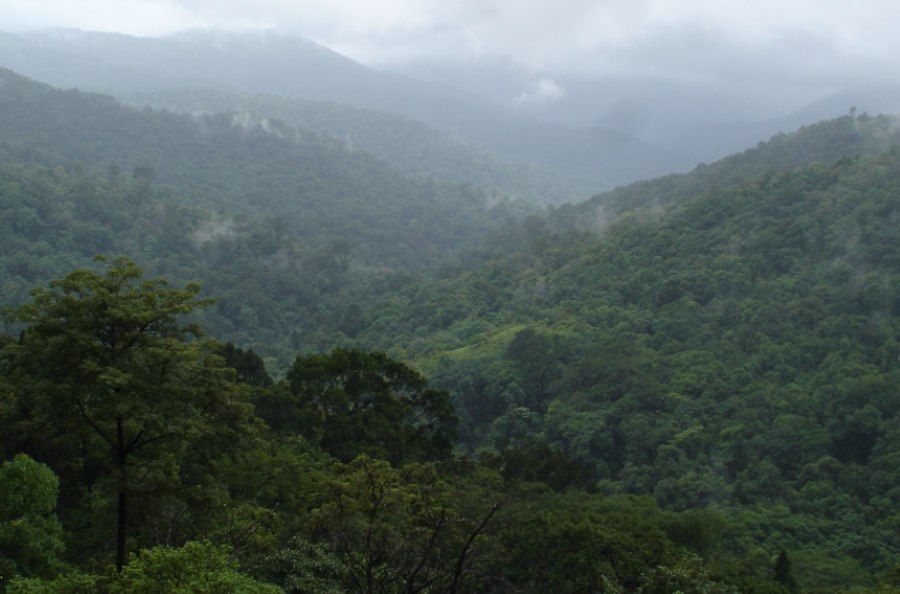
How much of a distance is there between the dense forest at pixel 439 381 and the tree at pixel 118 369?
0.04 meters

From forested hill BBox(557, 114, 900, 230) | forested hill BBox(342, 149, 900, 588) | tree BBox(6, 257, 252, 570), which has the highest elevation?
forested hill BBox(557, 114, 900, 230)

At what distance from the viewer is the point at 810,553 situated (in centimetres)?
2895

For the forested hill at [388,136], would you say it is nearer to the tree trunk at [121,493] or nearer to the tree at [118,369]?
the tree at [118,369]

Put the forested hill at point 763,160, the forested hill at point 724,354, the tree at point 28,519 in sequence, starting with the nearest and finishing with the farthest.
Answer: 1. the tree at point 28,519
2. the forested hill at point 724,354
3. the forested hill at point 763,160

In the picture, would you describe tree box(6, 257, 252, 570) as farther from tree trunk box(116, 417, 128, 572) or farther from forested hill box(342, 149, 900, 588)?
forested hill box(342, 149, 900, 588)

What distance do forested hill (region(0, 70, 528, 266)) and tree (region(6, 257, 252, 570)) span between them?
271 ft

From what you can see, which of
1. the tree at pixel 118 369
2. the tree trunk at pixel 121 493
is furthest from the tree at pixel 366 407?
the tree trunk at pixel 121 493

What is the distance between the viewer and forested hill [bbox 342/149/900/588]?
34.2 m

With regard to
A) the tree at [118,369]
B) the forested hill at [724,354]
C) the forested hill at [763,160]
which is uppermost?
the forested hill at [763,160]

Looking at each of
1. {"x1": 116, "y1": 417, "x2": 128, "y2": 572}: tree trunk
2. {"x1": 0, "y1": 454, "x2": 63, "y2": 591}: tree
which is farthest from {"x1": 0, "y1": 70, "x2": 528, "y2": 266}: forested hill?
{"x1": 116, "y1": 417, "x2": 128, "y2": 572}: tree trunk

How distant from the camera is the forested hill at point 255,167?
10319 centimetres

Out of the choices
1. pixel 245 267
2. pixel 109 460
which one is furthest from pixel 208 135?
pixel 109 460

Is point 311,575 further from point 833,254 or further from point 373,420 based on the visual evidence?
point 833,254

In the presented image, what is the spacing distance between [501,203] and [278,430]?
115606 millimetres
